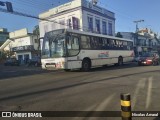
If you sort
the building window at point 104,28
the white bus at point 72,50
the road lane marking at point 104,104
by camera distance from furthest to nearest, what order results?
the building window at point 104,28
the white bus at point 72,50
the road lane marking at point 104,104

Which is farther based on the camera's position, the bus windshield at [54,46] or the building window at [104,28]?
the building window at [104,28]

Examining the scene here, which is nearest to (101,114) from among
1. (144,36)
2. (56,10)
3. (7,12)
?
(7,12)

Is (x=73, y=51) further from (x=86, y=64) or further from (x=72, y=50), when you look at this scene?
(x=86, y=64)

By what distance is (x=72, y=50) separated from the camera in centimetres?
1823

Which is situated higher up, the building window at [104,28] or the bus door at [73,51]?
the building window at [104,28]

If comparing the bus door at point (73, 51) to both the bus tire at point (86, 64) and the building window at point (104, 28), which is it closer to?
the bus tire at point (86, 64)

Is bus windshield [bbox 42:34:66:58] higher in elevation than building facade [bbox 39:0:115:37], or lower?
lower

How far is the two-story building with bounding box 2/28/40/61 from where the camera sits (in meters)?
58.6

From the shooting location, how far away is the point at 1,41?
76000 millimetres

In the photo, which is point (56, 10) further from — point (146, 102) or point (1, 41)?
point (146, 102)

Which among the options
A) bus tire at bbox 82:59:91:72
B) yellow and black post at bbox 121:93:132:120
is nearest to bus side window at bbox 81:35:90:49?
bus tire at bbox 82:59:91:72

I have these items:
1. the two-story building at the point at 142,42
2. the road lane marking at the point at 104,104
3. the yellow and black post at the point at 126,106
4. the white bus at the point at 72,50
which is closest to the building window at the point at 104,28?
the two-story building at the point at 142,42

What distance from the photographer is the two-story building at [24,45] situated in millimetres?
58562

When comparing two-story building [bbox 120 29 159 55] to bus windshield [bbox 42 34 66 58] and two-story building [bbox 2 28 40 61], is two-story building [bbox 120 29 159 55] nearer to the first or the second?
two-story building [bbox 2 28 40 61]
